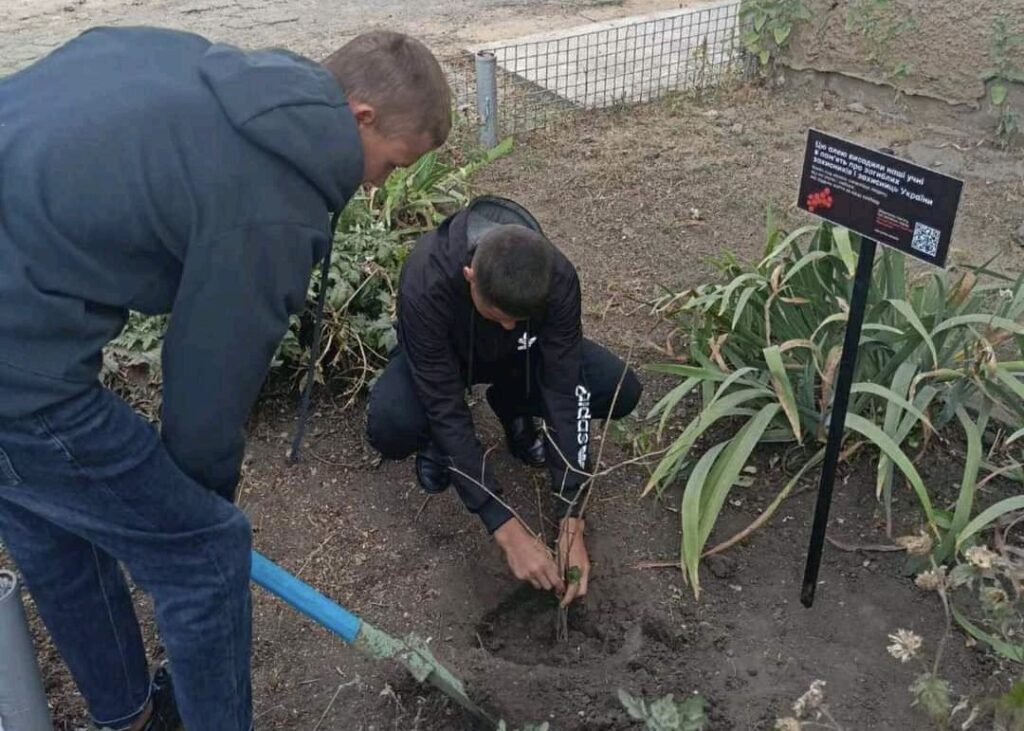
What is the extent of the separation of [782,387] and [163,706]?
1.55 metres

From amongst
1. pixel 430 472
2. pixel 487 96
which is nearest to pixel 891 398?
pixel 430 472

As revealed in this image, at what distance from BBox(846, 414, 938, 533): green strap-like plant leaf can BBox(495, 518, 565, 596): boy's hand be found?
30.3 inches

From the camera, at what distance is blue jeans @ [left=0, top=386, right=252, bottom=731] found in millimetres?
1542

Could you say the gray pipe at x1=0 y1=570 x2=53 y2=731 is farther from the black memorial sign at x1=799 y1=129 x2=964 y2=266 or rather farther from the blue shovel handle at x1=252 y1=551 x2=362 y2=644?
the black memorial sign at x1=799 y1=129 x2=964 y2=266

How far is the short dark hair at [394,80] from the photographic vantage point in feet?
5.08

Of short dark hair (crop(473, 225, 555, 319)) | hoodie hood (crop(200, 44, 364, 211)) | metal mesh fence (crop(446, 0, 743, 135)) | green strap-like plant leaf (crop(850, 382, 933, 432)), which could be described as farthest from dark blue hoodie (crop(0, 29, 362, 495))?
metal mesh fence (crop(446, 0, 743, 135))

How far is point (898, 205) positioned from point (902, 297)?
3.14 feet

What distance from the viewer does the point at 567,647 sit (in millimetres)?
2424

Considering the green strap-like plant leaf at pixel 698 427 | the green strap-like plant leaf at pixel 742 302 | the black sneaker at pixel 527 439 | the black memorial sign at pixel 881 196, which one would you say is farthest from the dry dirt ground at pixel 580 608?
the black memorial sign at pixel 881 196

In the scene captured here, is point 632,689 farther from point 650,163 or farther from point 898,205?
point 650,163

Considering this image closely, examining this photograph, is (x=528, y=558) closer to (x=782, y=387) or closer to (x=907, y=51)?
(x=782, y=387)

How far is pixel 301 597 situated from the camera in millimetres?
1927

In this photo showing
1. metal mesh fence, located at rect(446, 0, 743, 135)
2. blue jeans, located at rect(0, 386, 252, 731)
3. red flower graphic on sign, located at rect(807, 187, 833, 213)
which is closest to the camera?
blue jeans, located at rect(0, 386, 252, 731)

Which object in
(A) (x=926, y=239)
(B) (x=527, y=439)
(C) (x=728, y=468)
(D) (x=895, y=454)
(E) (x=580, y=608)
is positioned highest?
(A) (x=926, y=239)
